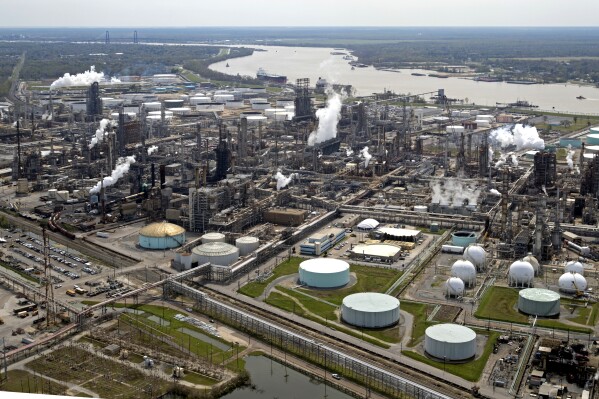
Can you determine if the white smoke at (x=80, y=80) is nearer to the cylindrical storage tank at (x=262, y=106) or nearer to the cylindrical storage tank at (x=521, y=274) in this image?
the cylindrical storage tank at (x=262, y=106)

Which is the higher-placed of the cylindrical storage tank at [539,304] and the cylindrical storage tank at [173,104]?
the cylindrical storage tank at [173,104]

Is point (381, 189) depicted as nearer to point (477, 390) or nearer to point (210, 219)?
point (210, 219)

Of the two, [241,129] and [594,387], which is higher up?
[241,129]

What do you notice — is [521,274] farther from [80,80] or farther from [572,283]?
[80,80]

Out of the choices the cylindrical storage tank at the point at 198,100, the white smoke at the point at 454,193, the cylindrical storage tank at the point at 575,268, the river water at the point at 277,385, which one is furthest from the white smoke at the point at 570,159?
the cylindrical storage tank at the point at 198,100

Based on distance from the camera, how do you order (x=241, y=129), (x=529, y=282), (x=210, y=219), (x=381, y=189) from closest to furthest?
(x=529, y=282) → (x=210, y=219) → (x=381, y=189) → (x=241, y=129)

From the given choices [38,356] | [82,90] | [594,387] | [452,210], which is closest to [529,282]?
[594,387]

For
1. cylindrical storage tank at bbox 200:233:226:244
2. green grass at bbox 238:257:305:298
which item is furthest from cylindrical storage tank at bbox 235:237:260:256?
green grass at bbox 238:257:305:298
